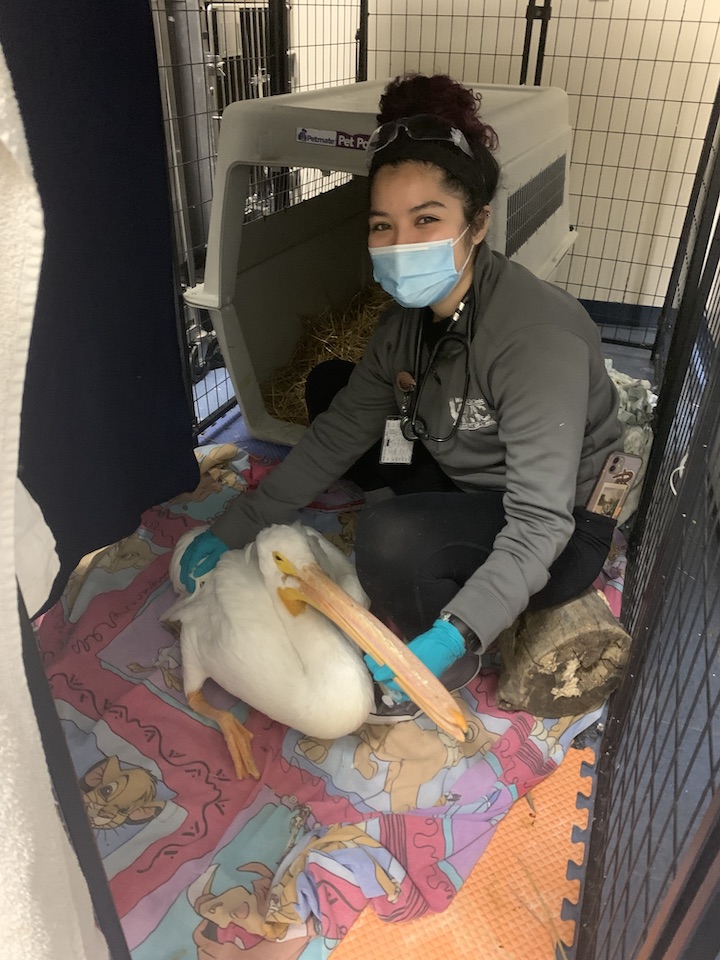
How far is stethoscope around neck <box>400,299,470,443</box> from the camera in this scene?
4.39ft

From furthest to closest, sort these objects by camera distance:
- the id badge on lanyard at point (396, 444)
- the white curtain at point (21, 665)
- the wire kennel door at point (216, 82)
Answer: the wire kennel door at point (216, 82)
the id badge on lanyard at point (396, 444)
the white curtain at point (21, 665)

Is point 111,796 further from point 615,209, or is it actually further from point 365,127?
point 615,209

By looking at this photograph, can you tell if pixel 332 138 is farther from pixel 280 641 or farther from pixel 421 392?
pixel 280 641

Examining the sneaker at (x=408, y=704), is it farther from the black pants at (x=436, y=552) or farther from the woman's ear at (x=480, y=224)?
the woman's ear at (x=480, y=224)

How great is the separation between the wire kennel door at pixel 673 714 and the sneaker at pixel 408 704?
0.27 metres

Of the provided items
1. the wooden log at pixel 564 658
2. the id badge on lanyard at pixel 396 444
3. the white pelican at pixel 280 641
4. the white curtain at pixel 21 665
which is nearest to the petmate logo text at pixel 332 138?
the id badge on lanyard at pixel 396 444

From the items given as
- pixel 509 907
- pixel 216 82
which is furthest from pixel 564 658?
pixel 216 82

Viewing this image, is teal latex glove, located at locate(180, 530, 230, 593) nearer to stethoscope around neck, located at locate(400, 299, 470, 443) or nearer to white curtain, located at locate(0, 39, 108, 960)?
stethoscope around neck, located at locate(400, 299, 470, 443)

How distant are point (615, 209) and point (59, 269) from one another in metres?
2.68

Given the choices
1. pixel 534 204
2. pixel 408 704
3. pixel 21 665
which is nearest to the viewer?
pixel 21 665

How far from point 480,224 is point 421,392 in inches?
13.0

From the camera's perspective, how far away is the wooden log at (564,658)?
1.37m

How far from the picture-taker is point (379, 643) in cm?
113

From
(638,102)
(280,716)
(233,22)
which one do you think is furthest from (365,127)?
(638,102)
